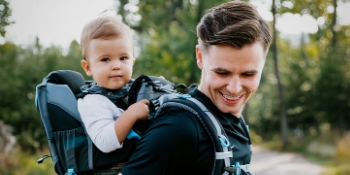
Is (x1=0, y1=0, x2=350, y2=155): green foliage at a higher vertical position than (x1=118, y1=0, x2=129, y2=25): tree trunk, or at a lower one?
lower

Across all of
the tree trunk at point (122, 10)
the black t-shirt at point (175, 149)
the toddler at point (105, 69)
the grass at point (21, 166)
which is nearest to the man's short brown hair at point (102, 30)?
the toddler at point (105, 69)

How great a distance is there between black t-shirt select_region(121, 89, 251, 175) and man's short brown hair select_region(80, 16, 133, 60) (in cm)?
79

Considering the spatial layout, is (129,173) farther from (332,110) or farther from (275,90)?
(275,90)

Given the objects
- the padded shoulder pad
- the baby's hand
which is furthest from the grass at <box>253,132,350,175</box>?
the padded shoulder pad

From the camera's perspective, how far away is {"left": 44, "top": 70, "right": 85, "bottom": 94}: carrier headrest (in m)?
2.03

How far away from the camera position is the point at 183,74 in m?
9.27

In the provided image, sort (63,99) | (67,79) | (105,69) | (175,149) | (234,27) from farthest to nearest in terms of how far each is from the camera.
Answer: (67,79), (105,69), (63,99), (234,27), (175,149)

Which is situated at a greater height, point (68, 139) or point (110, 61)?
point (110, 61)

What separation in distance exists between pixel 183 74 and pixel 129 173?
7969 millimetres

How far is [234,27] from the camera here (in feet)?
4.84

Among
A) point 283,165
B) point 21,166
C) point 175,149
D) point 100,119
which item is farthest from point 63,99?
point 283,165

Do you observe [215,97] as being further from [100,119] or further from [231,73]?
[100,119]

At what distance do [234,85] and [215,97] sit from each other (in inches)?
5.5

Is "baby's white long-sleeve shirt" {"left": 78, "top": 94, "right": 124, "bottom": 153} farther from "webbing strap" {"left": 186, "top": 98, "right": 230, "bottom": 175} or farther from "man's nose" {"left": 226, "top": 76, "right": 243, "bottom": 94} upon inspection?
"man's nose" {"left": 226, "top": 76, "right": 243, "bottom": 94}
